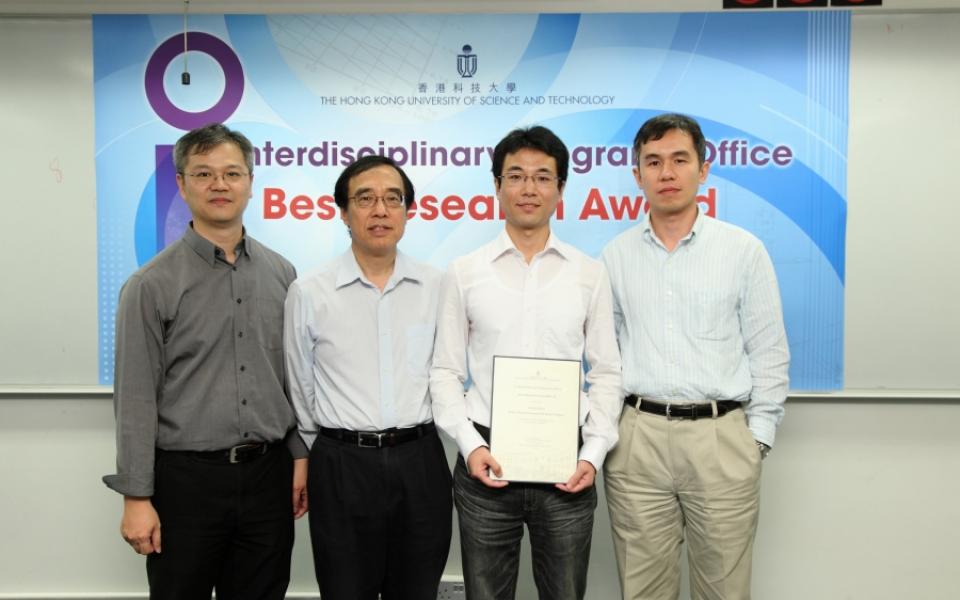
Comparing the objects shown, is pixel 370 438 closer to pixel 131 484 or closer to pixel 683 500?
pixel 131 484

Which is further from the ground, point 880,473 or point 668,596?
point 880,473

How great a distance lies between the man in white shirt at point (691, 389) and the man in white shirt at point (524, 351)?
0.16m

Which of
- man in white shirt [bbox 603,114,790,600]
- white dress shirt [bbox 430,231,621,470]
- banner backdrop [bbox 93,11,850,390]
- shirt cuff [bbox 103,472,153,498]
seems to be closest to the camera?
shirt cuff [bbox 103,472,153,498]

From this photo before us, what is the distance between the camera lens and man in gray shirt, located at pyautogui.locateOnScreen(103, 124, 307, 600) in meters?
1.88

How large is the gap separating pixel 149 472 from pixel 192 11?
2.02 m

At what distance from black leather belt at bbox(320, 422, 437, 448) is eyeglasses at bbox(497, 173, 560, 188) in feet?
2.70

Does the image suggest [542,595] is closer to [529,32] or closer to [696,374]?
[696,374]

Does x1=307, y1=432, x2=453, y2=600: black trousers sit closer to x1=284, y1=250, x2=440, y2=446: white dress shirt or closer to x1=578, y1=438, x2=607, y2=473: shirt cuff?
x1=284, y1=250, x2=440, y2=446: white dress shirt

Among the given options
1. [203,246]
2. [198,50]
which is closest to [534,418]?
[203,246]

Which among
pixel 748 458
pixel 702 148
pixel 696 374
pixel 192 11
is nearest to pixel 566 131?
pixel 702 148

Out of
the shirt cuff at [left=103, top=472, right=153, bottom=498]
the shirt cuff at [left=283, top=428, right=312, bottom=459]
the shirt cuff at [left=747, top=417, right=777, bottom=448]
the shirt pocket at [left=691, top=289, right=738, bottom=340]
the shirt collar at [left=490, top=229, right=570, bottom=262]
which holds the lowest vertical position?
the shirt cuff at [left=103, top=472, right=153, bottom=498]

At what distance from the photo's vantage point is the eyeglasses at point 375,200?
199cm

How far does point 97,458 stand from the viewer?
293 cm

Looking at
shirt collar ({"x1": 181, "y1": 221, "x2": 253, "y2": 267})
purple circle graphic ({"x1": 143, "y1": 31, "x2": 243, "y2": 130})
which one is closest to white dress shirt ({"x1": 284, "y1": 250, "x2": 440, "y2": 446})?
shirt collar ({"x1": 181, "y1": 221, "x2": 253, "y2": 267})
